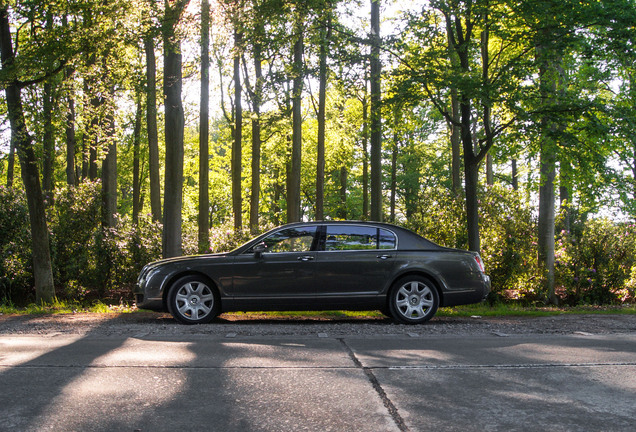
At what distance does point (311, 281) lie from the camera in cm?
957

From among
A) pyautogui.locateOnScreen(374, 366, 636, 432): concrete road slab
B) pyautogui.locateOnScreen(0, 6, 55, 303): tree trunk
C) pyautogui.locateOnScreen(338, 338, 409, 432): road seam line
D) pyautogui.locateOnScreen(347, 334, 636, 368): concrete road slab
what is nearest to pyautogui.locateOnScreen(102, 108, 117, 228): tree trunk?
pyautogui.locateOnScreen(0, 6, 55, 303): tree trunk

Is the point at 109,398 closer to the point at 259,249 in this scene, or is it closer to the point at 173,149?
the point at 259,249

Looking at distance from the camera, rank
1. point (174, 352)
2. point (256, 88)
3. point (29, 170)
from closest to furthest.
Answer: point (174, 352) → point (29, 170) → point (256, 88)

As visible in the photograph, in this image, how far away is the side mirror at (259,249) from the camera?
9.58m

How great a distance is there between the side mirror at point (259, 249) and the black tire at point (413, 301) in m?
2.25

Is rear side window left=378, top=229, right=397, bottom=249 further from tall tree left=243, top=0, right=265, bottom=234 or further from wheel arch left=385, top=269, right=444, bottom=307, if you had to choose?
tall tree left=243, top=0, right=265, bottom=234

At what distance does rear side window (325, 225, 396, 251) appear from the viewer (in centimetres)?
982

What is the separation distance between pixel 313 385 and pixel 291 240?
512 cm

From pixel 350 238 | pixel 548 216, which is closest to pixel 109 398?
pixel 350 238

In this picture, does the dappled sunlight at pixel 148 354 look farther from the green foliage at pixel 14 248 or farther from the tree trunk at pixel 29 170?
the green foliage at pixel 14 248

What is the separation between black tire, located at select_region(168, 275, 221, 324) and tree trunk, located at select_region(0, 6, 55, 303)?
22.9ft

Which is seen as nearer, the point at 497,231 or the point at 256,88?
the point at 497,231

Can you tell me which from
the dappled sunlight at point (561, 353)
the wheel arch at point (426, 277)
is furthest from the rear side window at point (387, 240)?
the dappled sunlight at point (561, 353)

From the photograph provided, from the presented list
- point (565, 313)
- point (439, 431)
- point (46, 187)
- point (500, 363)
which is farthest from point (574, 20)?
point (46, 187)
